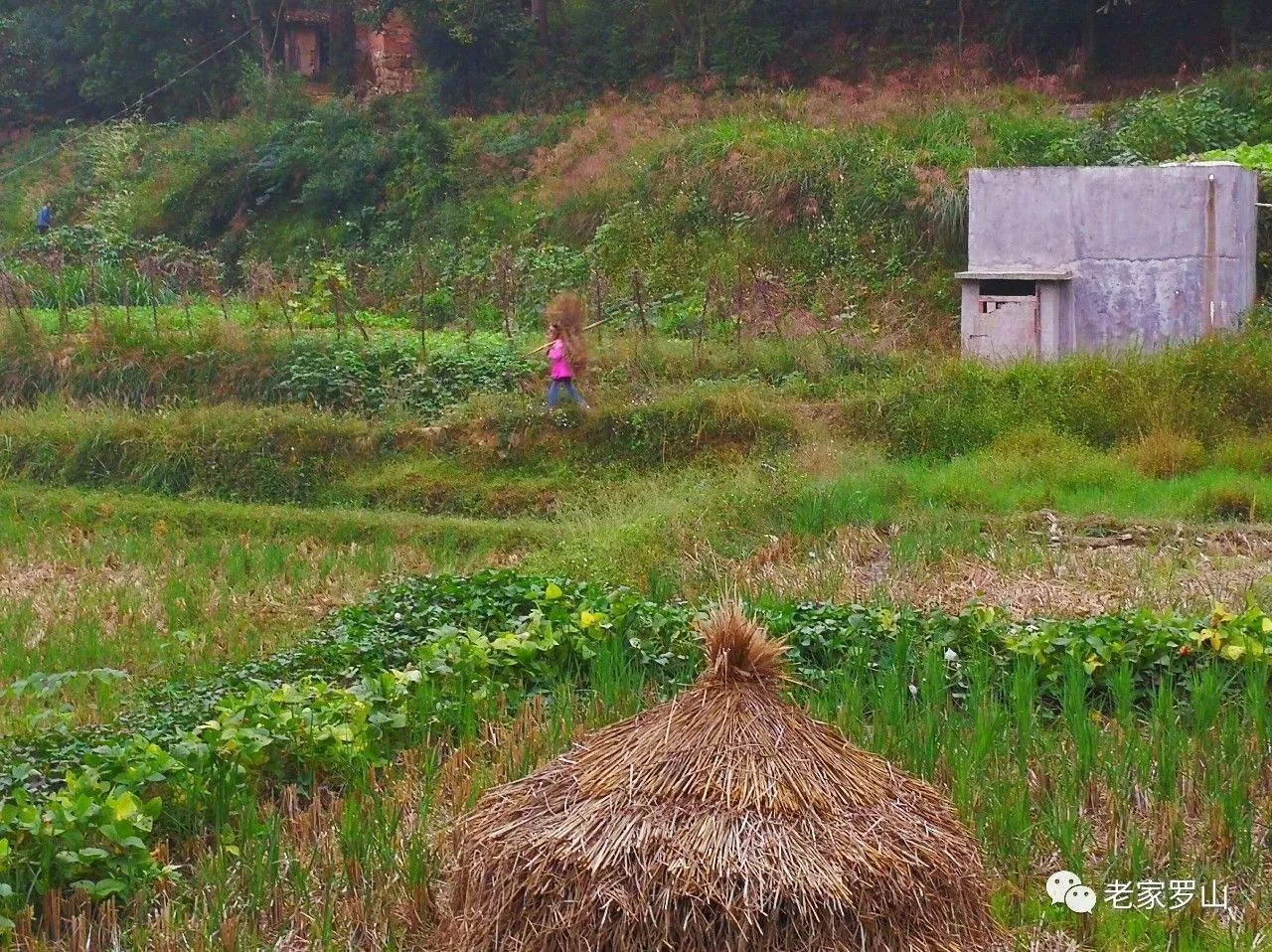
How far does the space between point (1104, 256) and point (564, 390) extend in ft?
17.7

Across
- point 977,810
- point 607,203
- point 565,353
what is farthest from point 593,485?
point 607,203

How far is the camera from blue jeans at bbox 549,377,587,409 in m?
12.9

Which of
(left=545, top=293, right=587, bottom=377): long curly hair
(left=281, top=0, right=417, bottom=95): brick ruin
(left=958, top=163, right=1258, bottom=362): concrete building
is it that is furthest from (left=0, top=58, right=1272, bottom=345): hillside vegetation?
(left=281, top=0, right=417, bottom=95): brick ruin

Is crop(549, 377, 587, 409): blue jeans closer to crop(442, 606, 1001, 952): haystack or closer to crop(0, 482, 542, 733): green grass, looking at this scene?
crop(0, 482, 542, 733): green grass

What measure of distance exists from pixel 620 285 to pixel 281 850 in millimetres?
14944

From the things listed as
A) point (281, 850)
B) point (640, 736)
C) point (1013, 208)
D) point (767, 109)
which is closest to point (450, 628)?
point (281, 850)

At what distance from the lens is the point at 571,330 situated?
13.4m

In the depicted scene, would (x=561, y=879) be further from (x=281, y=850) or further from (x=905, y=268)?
(x=905, y=268)

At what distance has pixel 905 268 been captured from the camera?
17.6 m

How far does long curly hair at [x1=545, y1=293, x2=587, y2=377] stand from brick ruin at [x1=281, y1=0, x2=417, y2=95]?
17205mm

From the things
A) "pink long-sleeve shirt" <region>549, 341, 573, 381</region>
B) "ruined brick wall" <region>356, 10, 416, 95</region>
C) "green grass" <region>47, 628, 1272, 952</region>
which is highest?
"ruined brick wall" <region>356, 10, 416, 95</region>

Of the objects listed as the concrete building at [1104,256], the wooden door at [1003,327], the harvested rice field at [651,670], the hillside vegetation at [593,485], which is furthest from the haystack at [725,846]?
the wooden door at [1003,327]

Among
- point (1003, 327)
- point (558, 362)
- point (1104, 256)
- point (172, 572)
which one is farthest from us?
point (1003, 327)

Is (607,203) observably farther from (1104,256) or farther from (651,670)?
(651,670)
